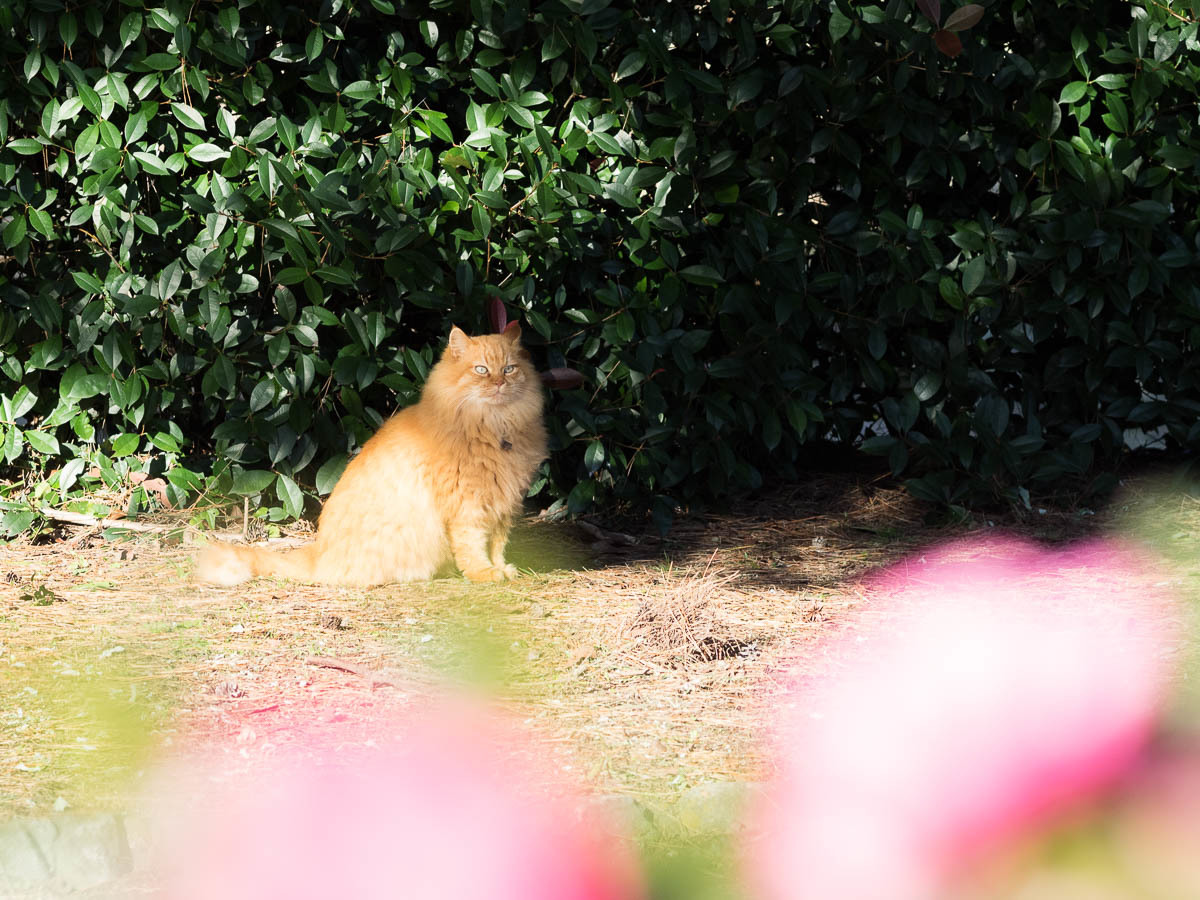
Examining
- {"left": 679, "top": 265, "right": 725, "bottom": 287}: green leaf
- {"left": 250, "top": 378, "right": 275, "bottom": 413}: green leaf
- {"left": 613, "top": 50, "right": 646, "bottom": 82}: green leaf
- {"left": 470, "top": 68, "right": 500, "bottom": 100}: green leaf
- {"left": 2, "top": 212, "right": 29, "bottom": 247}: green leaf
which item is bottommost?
{"left": 250, "top": 378, "right": 275, "bottom": 413}: green leaf

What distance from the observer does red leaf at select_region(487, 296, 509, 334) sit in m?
4.55

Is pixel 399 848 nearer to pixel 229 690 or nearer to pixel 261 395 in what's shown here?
pixel 229 690

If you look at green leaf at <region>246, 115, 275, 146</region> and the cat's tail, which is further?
green leaf at <region>246, 115, 275, 146</region>

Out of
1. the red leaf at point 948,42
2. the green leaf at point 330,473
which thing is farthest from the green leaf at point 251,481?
the red leaf at point 948,42

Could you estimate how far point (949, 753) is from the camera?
0.62 metres

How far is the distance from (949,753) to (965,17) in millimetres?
4201

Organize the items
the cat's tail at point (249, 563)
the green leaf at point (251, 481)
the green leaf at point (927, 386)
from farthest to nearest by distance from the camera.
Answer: the green leaf at point (927, 386)
the green leaf at point (251, 481)
the cat's tail at point (249, 563)

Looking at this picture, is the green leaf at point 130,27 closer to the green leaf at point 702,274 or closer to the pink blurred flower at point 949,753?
the green leaf at point 702,274

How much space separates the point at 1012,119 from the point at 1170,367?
134cm

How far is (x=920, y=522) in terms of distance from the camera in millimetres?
5074

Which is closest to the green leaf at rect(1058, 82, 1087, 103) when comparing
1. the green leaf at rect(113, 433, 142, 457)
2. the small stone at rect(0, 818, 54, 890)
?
the green leaf at rect(113, 433, 142, 457)

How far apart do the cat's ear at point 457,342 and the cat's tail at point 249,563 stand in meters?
0.89

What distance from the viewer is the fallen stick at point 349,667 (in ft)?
10.8

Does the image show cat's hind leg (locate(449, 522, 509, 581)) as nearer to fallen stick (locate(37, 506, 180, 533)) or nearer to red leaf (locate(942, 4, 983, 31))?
fallen stick (locate(37, 506, 180, 533))
